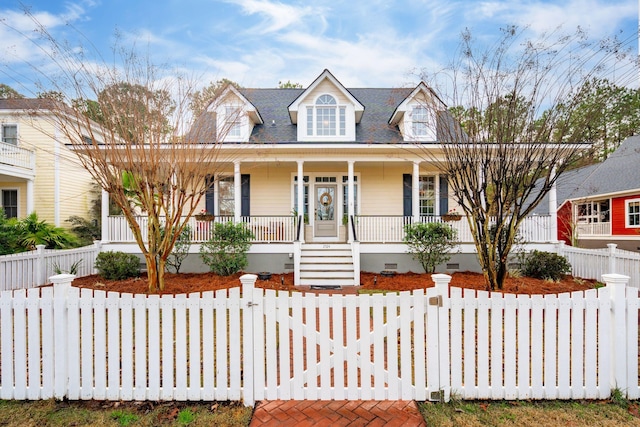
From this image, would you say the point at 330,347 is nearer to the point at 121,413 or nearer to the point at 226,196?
the point at 121,413

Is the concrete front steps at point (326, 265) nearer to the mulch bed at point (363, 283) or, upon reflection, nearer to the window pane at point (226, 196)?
the mulch bed at point (363, 283)

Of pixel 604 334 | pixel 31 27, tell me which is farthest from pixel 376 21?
pixel 604 334

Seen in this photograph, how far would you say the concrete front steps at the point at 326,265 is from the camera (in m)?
8.60

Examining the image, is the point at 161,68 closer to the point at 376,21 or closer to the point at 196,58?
the point at 196,58

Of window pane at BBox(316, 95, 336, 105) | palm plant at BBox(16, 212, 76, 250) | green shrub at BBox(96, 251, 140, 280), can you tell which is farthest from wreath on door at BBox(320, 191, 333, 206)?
palm plant at BBox(16, 212, 76, 250)

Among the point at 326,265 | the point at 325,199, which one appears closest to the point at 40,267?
the point at 326,265

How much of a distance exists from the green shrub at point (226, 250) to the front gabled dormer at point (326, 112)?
14.3ft

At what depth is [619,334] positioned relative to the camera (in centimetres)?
292

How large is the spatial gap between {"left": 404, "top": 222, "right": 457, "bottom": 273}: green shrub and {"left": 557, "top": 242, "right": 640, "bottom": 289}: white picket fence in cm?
370

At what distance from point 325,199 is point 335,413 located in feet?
31.4

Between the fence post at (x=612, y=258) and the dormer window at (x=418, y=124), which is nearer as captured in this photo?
the fence post at (x=612, y=258)

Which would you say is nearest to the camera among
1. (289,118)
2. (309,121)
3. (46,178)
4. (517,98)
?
(517,98)

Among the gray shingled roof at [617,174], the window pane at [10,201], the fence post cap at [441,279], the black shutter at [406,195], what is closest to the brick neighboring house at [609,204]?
the gray shingled roof at [617,174]

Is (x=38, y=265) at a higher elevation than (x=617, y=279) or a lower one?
lower
